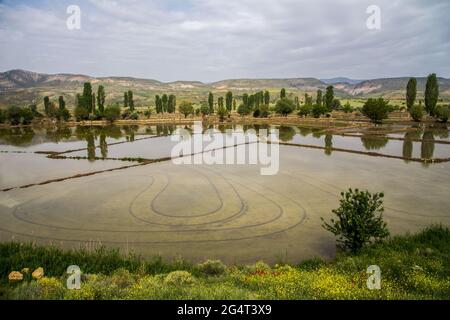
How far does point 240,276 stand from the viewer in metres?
12.3

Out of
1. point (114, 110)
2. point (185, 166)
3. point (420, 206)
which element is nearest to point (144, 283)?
point (420, 206)

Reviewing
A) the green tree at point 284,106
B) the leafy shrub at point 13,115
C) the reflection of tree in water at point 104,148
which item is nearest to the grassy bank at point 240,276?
the reflection of tree in water at point 104,148

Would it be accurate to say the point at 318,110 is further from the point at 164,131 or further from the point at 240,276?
the point at 240,276

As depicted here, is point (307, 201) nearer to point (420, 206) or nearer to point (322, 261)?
point (420, 206)

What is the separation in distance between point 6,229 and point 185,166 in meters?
21.0

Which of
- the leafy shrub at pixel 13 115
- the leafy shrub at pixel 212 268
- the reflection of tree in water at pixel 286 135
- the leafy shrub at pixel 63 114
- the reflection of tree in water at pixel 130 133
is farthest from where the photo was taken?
the leafy shrub at pixel 63 114

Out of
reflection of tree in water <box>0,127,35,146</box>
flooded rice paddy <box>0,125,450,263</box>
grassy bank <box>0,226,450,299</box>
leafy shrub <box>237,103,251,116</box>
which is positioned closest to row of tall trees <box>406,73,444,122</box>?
flooded rice paddy <box>0,125,450,263</box>

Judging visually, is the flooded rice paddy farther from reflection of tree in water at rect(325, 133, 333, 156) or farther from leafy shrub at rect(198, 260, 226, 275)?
leafy shrub at rect(198, 260, 226, 275)

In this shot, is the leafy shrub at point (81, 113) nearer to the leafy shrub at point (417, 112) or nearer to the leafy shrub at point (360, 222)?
the leafy shrub at point (417, 112)

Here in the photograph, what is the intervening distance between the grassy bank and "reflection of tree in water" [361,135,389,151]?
35.9 metres

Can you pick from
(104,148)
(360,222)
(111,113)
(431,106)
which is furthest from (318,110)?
(360,222)

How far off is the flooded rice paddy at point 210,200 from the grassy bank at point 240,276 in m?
2.36

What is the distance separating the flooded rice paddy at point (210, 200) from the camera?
18.1 metres
